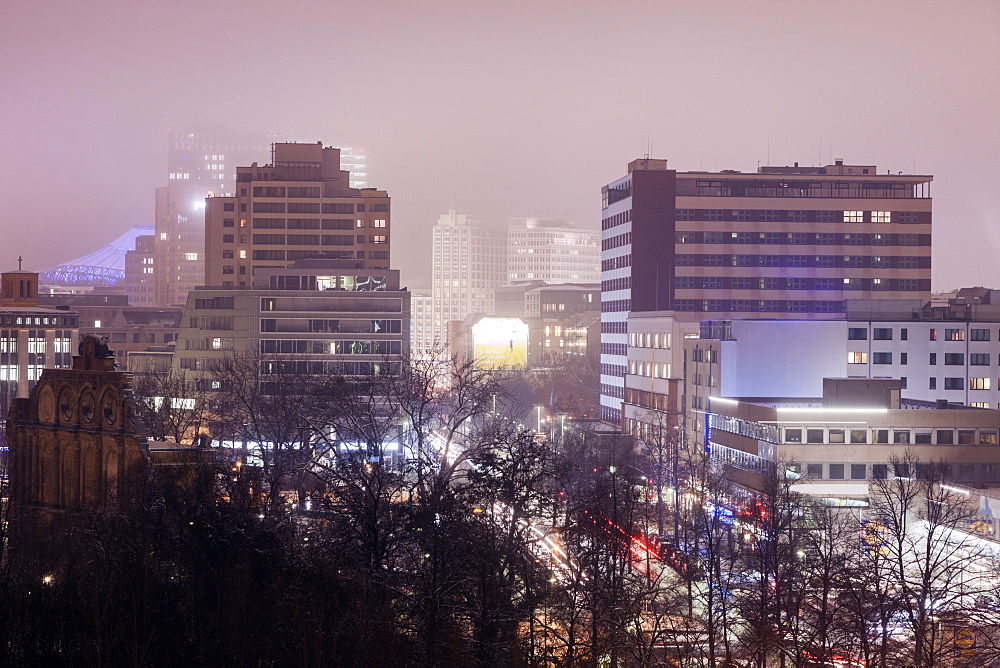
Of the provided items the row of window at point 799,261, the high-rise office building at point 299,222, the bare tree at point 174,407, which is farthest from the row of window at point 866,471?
the high-rise office building at point 299,222

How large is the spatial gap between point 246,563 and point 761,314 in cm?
9359

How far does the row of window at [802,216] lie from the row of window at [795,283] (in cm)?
595

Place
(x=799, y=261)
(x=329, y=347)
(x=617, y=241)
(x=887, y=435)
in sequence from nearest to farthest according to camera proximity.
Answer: (x=887, y=435)
(x=329, y=347)
(x=799, y=261)
(x=617, y=241)

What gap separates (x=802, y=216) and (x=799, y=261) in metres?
4.60

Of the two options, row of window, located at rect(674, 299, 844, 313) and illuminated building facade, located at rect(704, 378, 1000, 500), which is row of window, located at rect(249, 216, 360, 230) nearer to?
row of window, located at rect(674, 299, 844, 313)

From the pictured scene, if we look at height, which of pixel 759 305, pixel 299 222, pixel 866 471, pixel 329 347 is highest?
pixel 299 222

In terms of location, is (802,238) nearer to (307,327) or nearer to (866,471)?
(307,327)

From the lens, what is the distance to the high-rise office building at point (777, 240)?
126562 millimetres

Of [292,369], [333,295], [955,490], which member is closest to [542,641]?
[955,490]

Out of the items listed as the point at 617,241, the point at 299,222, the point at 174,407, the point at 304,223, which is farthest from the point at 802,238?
the point at 174,407

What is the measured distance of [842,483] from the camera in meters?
77.4

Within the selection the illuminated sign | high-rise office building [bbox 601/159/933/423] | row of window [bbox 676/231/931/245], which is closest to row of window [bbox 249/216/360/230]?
high-rise office building [bbox 601/159/933/423]

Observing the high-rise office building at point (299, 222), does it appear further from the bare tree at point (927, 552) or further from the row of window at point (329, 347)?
the bare tree at point (927, 552)

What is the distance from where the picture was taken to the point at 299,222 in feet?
451
